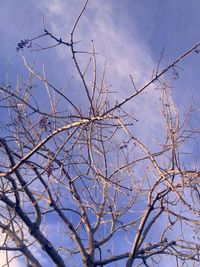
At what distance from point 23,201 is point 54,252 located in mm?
814

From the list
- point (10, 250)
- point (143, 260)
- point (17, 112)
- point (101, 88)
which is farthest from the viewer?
point (143, 260)

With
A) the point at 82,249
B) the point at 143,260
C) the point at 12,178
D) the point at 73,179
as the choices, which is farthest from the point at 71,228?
the point at 12,178

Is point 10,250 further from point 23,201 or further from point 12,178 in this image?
point 12,178

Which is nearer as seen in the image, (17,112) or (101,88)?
(17,112)

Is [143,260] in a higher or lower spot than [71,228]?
lower

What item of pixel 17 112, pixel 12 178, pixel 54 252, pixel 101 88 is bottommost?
pixel 54 252

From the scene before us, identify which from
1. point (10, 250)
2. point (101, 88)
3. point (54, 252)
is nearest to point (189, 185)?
point (101, 88)

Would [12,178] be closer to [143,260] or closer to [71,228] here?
[71,228]

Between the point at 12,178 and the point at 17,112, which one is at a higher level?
the point at 17,112

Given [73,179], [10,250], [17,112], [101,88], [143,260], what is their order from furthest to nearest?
1. [143,260]
2. [73,179]
3. [10,250]
4. [101,88]
5. [17,112]

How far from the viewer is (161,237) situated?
6.95 metres

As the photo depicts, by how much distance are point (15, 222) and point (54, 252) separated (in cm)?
83

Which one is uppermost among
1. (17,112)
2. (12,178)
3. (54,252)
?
(17,112)

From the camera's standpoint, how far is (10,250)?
574cm
